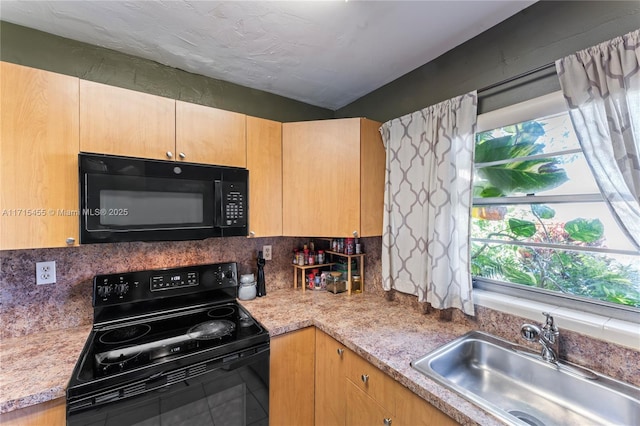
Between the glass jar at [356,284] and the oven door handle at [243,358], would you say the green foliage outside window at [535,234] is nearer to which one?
the glass jar at [356,284]

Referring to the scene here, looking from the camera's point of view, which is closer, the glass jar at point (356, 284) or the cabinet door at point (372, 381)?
the cabinet door at point (372, 381)

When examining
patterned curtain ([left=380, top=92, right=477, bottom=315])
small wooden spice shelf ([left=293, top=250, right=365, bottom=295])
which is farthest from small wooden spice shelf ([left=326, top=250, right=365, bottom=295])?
patterned curtain ([left=380, top=92, right=477, bottom=315])

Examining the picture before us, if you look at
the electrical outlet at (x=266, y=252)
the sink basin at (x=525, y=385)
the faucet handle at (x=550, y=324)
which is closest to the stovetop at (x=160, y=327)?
the electrical outlet at (x=266, y=252)

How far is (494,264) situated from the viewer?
147 cm

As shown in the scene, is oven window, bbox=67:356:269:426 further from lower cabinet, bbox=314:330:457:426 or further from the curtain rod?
the curtain rod

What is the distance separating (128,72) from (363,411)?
2215mm

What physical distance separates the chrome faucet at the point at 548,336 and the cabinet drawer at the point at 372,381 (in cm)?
60

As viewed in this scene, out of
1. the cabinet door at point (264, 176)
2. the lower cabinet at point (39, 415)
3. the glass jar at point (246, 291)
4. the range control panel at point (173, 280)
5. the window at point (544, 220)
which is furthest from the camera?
the glass jar at point (246, 291)

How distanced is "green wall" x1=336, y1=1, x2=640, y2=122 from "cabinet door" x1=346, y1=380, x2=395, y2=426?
1508mm

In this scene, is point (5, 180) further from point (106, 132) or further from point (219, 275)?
point (219, 275)

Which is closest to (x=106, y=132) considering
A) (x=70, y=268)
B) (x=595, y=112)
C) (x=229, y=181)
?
(x=229, y=181)

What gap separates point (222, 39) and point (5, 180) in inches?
44.8

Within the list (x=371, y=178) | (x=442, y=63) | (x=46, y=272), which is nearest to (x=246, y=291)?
(x=46, y=272)

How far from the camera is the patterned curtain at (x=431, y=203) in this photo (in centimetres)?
139
